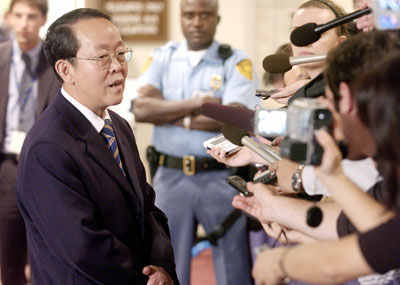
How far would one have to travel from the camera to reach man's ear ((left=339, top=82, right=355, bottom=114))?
115 centimetres

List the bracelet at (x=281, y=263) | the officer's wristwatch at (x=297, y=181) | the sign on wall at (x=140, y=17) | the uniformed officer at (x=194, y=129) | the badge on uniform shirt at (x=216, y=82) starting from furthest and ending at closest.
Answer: the sign on wall at (x=140, y=17) < the badge on uniform shirt at (x=216, y=82) < the uniformed officer at (x=194, y=129) < the officer's wristwatch at (x=297, y=181) < the bracelet at (x=281, y=263)

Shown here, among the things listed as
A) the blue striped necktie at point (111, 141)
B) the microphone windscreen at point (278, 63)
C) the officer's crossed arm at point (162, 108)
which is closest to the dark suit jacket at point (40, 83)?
the officer's crossed arm at point (162, 108)

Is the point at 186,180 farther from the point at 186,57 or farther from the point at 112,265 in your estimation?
the point at 112,265

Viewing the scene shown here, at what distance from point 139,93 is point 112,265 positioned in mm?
1574

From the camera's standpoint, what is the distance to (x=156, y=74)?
10.5ft

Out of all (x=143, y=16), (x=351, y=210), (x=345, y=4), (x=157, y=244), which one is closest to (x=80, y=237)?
(x=157, y=244)

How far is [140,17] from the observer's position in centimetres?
469

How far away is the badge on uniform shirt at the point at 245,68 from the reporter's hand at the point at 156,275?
1522 millimetres

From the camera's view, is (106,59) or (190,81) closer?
(106,59)

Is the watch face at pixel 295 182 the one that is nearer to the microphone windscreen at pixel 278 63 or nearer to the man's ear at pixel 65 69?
the microphone windscreen at pixel 278 63

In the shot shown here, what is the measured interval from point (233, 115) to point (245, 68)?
1.65m

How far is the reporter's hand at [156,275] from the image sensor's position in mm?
1808

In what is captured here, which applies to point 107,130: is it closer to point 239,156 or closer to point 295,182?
point 239,156

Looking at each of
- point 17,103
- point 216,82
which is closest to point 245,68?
point 216,82
